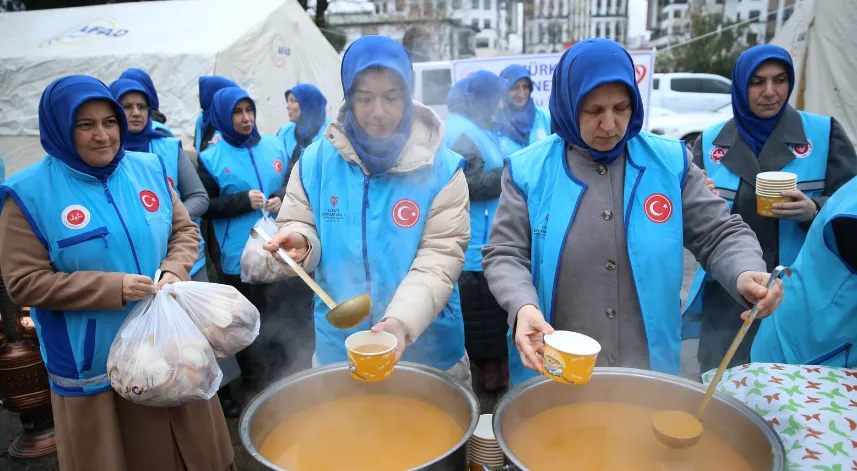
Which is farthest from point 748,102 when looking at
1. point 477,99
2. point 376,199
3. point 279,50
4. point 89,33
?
point 89,33

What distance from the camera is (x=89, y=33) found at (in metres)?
9.40

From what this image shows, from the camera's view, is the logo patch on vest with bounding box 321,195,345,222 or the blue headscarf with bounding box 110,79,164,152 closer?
the logo patch on vest with bounding box 321,195,345,222

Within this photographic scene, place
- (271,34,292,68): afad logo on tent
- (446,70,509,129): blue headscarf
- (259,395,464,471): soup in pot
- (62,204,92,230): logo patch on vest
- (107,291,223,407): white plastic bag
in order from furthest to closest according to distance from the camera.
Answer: (271,34,292,68): afad logo on tent → (446,70,509,129): blue headscarf → (62,204,92,230): logo patch on vest → (107,291,223,407): white plastic bag → (259,395,464,471): soup in pot

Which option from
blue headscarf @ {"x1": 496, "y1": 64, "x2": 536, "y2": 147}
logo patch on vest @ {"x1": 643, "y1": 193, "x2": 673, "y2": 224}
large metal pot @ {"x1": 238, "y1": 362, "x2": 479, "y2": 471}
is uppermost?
blue headscarf @ {"x1": 496, "y1": 64, "x2": 536, "y2": 147}

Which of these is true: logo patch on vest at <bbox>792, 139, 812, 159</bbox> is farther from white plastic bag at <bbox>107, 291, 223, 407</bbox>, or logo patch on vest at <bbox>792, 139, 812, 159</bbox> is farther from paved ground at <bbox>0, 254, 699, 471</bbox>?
white plastic bag at <bbox>107, 291, 223, 407</bbox>

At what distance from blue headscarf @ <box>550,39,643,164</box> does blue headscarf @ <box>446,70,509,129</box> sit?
2189 millimetres

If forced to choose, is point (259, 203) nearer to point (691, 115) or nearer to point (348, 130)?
point (348, 130)

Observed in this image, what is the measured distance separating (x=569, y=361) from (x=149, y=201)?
1.91 metres

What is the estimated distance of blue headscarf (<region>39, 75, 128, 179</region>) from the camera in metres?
2.11

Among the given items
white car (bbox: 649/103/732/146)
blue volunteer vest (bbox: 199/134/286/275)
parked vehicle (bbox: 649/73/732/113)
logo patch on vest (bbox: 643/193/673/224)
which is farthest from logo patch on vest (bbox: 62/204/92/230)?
parked vehicle (bbox: 649/73/732/113)

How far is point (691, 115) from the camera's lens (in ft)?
42.3

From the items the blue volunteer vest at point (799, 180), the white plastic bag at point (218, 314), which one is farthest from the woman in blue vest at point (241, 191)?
the blue volunteer vest at point (799, 180)

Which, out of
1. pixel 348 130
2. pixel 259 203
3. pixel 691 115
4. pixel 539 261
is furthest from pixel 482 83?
pixel 691 115

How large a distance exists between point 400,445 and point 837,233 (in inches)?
54.4
